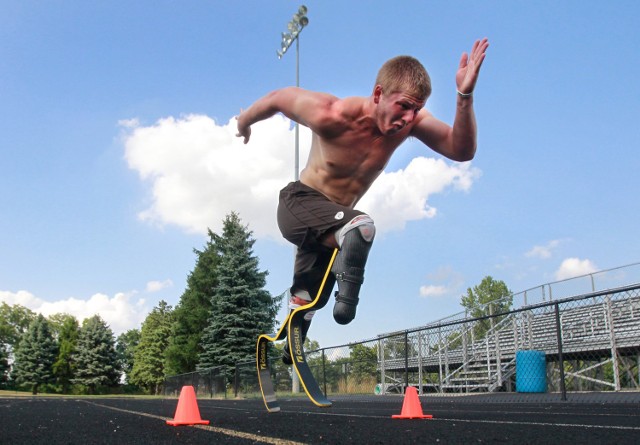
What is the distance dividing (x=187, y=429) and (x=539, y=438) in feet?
6.09

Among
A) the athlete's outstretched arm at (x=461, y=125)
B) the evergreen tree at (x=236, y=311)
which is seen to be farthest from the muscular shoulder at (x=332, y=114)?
the evergreen tree at (x=236, y=311)

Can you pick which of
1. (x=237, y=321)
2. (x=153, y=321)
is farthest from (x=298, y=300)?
(x=153, y=321)

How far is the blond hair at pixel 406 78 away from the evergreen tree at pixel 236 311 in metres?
23.8

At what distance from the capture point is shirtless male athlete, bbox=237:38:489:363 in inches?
138

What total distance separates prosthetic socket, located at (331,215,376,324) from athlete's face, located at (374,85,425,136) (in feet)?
1.93

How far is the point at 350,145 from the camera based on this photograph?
3.78 meters

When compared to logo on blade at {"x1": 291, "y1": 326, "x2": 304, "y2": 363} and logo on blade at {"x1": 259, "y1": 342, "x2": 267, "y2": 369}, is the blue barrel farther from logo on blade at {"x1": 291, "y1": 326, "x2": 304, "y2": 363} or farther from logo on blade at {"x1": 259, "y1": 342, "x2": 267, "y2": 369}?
logo on blade at {"x1": 291, "y1": 326, "x2": 304, "y2": 363}

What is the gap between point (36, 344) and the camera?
55.0 meters

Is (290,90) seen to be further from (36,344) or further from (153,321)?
(153,321)

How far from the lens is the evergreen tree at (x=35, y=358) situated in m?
54.6

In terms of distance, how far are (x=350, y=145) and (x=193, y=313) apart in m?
30.7

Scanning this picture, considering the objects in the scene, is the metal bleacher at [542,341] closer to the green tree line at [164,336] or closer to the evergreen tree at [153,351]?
the green tree line at [164,336]

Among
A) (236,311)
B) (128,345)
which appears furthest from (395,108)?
(128,345)

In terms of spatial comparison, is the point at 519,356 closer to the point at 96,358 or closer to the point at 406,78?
the point at 406,78
